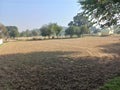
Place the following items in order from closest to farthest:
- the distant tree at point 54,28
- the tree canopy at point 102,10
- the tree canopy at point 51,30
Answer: the tree canopy at point 102,10 < the tree canopy at point 51,30 < the distant tree at point 54,28

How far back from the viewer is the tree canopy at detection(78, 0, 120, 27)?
18.0 metres

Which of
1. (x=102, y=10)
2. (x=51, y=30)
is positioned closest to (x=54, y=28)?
(x=51, y=30)

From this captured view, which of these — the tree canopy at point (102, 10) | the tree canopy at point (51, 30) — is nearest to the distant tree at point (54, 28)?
the tree canopy at point (51, 30)

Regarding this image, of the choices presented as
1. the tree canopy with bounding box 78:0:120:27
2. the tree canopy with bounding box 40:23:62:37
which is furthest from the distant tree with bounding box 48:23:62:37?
the tree canopy with bounding box 78:0:120:27

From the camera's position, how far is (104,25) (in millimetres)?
19766

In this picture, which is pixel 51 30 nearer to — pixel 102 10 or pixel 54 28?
pixel 54 28

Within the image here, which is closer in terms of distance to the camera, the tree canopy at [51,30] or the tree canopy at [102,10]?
the tree canopy at [102,10]

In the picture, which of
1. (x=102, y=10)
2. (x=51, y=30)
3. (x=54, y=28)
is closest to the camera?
(x=102, y=10)

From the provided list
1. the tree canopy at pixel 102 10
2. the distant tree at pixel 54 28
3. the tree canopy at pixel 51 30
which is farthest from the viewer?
the distant tree at pixel 54 28

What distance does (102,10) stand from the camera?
19.0 m

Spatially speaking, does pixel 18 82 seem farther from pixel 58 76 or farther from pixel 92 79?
pixel 92 79

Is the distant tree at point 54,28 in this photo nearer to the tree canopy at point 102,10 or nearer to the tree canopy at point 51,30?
the tree canopy at point 51,30

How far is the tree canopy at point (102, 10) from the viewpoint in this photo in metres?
18.0

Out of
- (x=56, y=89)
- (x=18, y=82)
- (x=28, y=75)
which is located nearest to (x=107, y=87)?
(x=56, y=89)
